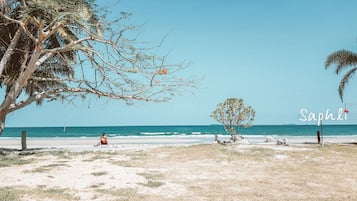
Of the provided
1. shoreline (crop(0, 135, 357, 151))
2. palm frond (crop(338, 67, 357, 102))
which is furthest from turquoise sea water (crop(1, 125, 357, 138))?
palm frond (crop(338, 67, 357, 102))

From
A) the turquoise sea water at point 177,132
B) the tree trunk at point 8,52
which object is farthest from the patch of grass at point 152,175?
the turquoise sea water at point 177,132

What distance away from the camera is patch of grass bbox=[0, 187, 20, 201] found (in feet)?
23.9

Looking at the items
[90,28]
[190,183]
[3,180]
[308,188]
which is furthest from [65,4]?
[308,188]

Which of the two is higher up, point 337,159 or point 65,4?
point 65,4

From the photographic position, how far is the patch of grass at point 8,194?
728cm

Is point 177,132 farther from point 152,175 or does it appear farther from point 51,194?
point 51,194

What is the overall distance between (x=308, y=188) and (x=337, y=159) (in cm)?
641

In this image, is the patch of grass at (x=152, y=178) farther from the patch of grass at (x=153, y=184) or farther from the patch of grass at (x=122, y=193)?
the patch of grass at (x=122, y=193)

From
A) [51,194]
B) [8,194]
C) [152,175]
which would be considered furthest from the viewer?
[152,175]

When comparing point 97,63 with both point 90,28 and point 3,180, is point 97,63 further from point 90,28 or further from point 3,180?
point 3,180

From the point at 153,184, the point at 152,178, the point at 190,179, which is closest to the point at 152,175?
the point at 152,178

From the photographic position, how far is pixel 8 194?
7699 mm

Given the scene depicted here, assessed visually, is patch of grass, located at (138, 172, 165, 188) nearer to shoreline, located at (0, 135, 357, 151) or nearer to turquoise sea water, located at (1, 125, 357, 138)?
shoreline, located at (0, 135, 357, 151)

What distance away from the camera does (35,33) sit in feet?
52.2
